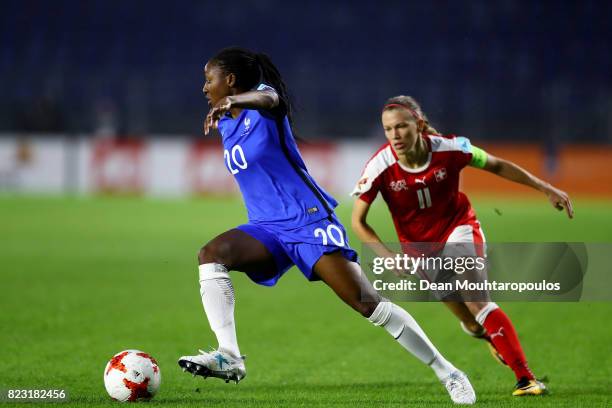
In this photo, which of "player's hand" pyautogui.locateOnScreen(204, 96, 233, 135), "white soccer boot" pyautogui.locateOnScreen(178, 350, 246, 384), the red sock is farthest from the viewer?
the red sock

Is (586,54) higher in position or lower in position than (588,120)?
higher

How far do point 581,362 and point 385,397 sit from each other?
1.99 metres

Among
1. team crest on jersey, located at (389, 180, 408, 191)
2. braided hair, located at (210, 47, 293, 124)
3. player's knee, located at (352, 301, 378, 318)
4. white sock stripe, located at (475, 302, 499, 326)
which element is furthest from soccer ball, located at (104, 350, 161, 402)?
white sock stripe, located at (475, 302, 499, 326)

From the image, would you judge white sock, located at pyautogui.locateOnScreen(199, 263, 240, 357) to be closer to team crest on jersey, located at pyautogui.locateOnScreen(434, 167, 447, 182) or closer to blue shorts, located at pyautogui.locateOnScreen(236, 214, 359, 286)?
blue shorts, located at pyautogui.locateOnScreen(236, 214, 359, 286)

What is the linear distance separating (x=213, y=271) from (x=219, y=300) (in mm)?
166

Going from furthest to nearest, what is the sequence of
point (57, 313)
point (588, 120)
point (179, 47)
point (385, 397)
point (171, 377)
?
1. point (179, 47)
2. point (588, 120)
3. point (57, 313)
4. point (171, 377)
5. point (385, 397)

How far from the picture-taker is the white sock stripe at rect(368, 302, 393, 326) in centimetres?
537

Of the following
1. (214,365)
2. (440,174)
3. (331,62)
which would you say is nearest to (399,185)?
(440,174)

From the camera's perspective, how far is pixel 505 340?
5992 mm

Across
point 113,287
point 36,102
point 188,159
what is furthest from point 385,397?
point 36,102

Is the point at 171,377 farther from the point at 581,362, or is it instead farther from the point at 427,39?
the point at 427,39

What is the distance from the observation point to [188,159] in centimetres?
2628

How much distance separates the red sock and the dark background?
66.2 feet

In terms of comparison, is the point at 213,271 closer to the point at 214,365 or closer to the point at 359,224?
the point at 214,365
